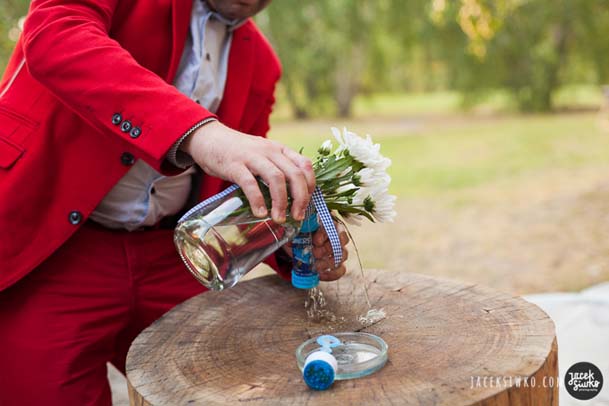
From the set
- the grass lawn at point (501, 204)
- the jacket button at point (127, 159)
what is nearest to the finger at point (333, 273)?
the jacket button at point (127, 159)

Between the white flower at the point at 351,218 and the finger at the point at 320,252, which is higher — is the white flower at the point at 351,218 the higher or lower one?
the higher one

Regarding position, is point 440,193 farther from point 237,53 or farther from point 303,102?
point 303,102

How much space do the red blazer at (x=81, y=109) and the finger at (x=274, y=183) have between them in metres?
0.21

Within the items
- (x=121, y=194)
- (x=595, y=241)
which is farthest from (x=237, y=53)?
(x=595, y=241)

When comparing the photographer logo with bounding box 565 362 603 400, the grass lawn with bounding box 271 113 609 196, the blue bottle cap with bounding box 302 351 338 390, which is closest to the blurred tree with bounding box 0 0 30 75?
the blue bottle cap with bounding box 302 351 338 390

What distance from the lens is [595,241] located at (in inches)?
227

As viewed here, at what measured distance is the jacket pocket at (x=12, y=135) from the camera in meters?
1.82

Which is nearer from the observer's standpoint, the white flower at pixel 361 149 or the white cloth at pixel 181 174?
the white flower at pixel 361 149

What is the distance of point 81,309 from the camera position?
6.45ft

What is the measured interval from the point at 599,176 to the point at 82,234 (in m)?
7.49

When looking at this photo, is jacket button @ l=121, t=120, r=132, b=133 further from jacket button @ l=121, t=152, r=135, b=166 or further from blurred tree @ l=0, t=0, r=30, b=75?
blurred tree @ l=0, t=0, r=30, b=75

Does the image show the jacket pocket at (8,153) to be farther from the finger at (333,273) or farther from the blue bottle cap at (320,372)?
the blue bottle cap at (320,372)

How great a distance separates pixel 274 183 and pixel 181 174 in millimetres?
776

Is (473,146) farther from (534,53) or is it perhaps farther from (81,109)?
(81,109)
